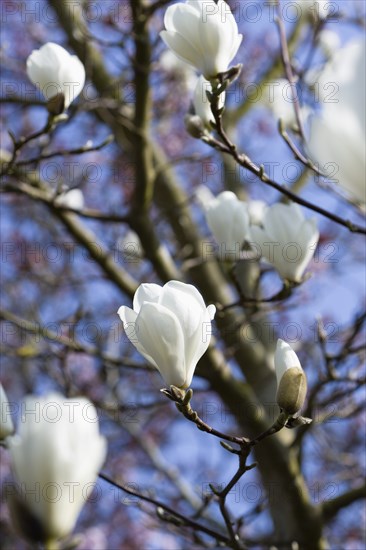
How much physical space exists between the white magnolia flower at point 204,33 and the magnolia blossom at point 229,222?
0.40 metres

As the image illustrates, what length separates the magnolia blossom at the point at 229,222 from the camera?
61.2 inches

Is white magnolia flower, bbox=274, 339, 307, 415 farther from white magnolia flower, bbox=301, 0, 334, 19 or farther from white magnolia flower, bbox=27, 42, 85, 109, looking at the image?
white magnolia flower, bbox=301, 0, 334, 19

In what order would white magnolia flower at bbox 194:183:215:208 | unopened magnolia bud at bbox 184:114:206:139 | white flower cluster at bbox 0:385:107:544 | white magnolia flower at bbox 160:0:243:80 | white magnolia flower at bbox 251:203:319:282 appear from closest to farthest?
white flower cluster at bbox 0:385:107:544
white magnolia flower at bbox 160:0:243:80
unopened magnolia bud at bbox 184:114:206:139
white magnolia flower at bbox 251:203:319:282
white magnolia flower at bbox 194:183:215:208

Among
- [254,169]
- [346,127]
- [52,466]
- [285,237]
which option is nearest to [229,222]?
[285,237]

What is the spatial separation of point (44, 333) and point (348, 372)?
875 millimetres

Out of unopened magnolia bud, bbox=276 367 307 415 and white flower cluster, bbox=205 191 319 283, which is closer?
unopened magnolia bud, bbox=276 367 307 415

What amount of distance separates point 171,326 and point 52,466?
1.03 ft

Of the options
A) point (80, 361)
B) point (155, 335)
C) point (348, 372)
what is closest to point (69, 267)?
point (80, 361)

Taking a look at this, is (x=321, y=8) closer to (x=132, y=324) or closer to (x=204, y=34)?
(x=204, y=34)

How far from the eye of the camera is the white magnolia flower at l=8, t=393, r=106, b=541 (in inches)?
26.0

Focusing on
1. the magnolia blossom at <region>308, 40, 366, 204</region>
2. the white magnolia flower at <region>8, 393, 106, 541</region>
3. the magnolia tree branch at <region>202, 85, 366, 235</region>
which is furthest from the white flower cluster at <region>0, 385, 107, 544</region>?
the magnolia tree branch at <region>202, 85, 366, 235</region>

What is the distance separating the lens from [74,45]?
271cm

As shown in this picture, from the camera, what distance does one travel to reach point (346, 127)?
28.2 inches

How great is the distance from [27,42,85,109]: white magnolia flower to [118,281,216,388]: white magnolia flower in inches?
23.8
